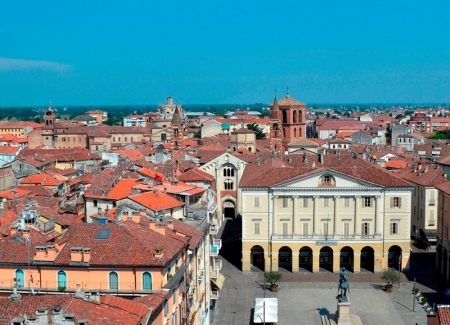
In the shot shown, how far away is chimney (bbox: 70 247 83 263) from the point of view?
32.9 metres

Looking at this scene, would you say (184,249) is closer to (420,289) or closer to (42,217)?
(42,217)

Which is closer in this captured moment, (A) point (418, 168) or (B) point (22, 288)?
(B) point (22, 288)

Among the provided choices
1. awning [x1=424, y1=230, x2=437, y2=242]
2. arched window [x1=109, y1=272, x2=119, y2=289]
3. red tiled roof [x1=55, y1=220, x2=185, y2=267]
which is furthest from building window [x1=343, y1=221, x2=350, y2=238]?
arched window [x1=109, y1=272, x2=119, y2=289]

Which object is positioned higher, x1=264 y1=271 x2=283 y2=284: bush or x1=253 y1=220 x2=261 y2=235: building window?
x1=253 y1=220 x2=261 y2=235: building window

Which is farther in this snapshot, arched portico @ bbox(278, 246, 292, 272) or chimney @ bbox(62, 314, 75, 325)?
arched portico @ bbox(278, 246, 292, 272)

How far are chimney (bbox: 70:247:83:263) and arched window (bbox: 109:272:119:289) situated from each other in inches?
73.4

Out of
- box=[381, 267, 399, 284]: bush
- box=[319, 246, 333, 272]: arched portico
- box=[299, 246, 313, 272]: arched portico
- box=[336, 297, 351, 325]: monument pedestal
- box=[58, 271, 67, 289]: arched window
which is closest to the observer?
box=[58, 271, 67, 289]: arched window

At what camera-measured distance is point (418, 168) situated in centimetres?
7800

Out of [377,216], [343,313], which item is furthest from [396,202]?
[343,313]

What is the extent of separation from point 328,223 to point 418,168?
2338 centimetres

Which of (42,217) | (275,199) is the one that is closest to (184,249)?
(42,217)

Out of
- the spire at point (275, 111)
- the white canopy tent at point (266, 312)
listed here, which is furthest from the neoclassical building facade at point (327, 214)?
the spire at point (275, 111)

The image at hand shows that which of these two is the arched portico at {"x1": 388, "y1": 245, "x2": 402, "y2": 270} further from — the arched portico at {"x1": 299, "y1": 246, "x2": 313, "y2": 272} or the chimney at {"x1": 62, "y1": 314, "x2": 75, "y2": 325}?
the chimney at {"x1": 62, "y1": 314, "x2": 75, "y2": 325}

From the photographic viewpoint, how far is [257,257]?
62875 millimetres
